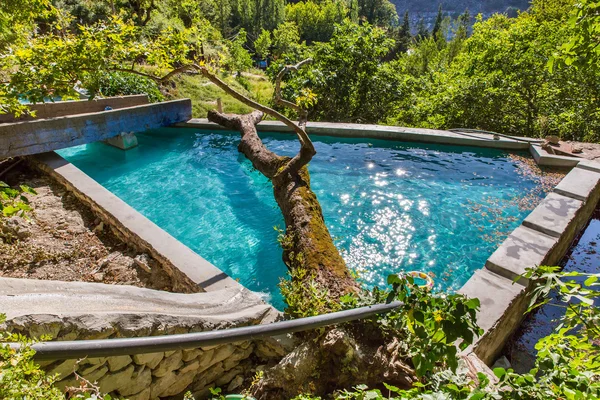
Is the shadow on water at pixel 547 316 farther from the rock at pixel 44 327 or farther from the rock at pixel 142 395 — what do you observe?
the rock at pixel 44 327

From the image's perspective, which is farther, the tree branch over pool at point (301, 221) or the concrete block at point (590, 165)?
the concrete block at point (590, 165)

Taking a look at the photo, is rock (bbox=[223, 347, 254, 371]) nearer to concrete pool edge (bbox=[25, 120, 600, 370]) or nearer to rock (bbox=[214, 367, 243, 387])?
rock (bbox=[214, 367, 243, 387])

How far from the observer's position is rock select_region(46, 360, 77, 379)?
1817mm

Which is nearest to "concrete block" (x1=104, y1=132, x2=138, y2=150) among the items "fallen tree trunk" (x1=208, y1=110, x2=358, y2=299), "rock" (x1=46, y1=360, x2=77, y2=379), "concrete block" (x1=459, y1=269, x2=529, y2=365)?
"fallen tree trunk" (x1=208, y1=110, x2=358, y2=299)

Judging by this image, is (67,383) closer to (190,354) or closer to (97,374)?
(97,374)

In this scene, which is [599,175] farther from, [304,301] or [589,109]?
[304,301]

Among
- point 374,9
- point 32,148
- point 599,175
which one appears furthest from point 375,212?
point 374,9

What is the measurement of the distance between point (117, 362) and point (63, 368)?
0.33 m

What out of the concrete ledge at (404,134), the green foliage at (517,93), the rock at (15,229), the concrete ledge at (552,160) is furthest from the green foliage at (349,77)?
the rock at (15,229)

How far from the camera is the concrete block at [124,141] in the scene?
935 cm

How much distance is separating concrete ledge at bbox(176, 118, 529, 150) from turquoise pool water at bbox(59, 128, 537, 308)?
0.23 m

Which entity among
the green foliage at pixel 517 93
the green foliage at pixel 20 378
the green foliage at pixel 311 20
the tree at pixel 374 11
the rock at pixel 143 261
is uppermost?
the tree at pixel 374 11

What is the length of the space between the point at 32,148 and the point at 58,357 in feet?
22.9

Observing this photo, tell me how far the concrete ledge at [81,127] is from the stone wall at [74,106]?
43 cm
